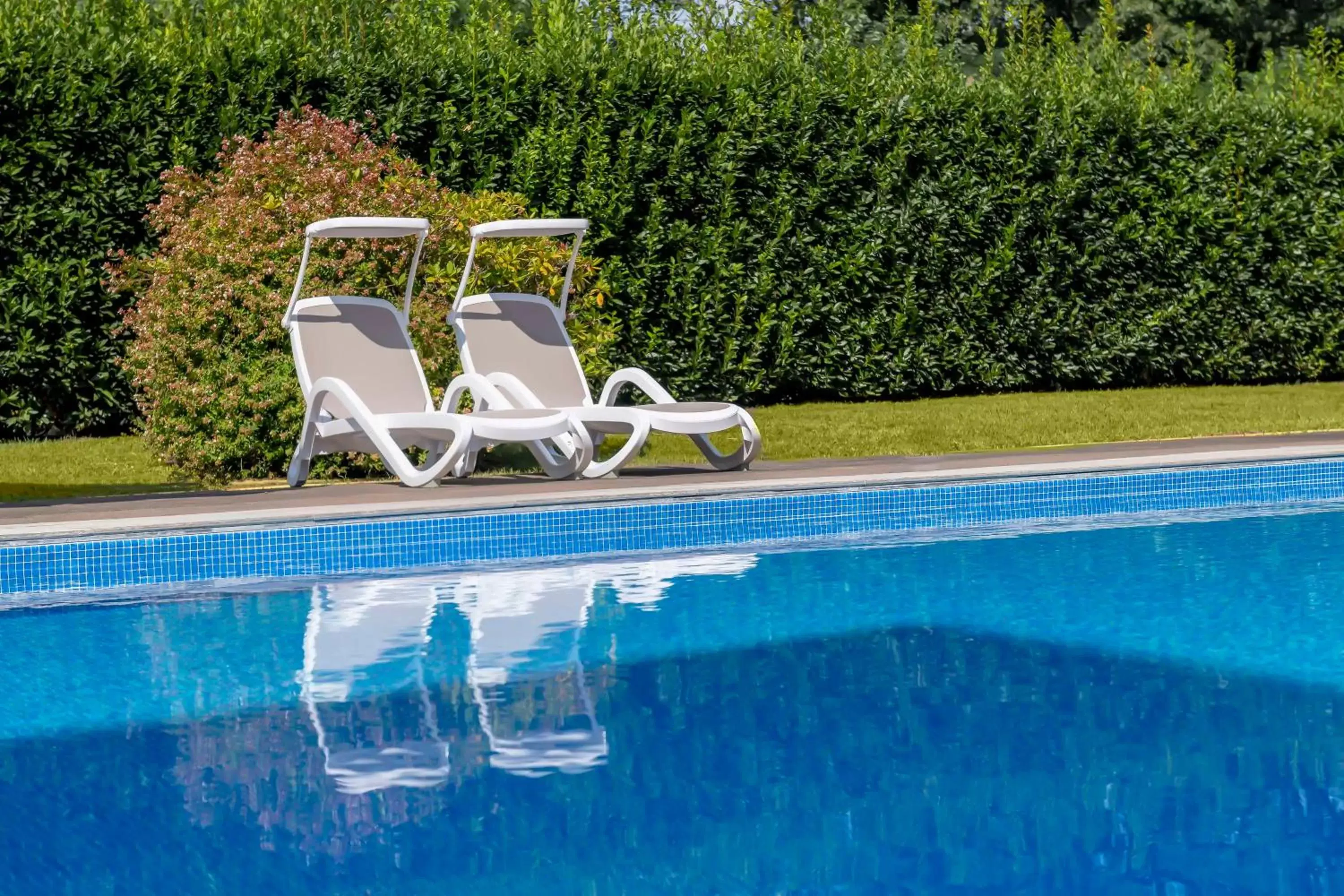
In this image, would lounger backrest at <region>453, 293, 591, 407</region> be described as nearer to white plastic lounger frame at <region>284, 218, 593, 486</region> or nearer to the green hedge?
white plastic lounger frame at <region>284, 218, 593, 486</region>

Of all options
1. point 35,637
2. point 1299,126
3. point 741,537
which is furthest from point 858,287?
point 35,637

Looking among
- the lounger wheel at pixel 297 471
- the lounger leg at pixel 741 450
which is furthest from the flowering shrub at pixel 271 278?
the lounger leg at pixel 741 450

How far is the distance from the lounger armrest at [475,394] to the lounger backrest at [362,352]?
106 mm

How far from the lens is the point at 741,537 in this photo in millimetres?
7641

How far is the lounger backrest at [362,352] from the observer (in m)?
8.43

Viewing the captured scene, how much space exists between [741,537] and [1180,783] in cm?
388

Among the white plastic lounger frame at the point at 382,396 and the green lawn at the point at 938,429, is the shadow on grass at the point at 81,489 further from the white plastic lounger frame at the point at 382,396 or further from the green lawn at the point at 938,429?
the white plastic lounger frame at the point at 382,396

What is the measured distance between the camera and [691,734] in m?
4.39

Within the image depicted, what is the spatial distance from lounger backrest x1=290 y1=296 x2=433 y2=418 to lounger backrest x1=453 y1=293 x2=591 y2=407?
16.8 inches

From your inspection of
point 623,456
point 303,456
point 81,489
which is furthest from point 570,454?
point 81,489

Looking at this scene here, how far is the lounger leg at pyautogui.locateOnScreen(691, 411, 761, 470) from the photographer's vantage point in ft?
28.3

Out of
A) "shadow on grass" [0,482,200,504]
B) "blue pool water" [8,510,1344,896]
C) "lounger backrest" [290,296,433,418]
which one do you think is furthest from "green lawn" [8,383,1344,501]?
"blue pool water" [8,510,1344,896]

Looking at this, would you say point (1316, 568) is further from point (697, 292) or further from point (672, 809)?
point (697, 292)

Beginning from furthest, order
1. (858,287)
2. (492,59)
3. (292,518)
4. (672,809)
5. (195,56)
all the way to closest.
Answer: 1. (858,287)
2. (492,59)
3. (195,56)
4. (292,518)
5. (672,809)
